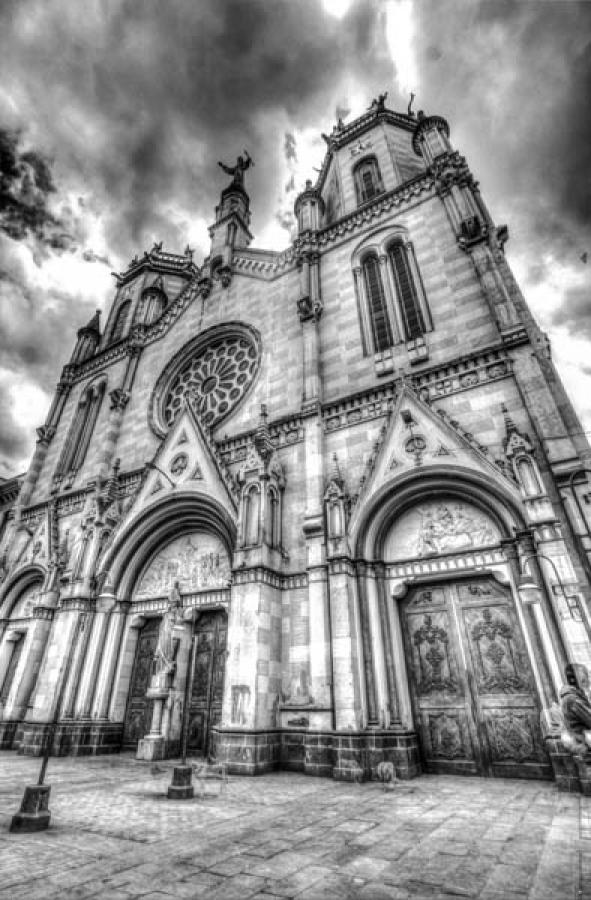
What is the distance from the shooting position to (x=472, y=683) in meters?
9.30

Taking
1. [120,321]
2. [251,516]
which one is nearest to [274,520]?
[251,516]

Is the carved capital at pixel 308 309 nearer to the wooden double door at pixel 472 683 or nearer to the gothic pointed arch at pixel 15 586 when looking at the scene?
the wooden double door at pixel 472 683

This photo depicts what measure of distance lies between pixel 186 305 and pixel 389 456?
14.2 meters

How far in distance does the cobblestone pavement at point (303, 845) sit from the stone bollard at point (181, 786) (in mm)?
218

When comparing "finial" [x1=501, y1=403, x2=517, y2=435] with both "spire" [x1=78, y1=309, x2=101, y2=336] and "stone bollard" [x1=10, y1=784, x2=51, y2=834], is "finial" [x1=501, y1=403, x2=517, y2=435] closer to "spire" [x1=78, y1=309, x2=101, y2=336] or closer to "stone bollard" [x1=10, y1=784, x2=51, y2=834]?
"stone bollard" [x1=10, y1=784, x2=51, y2=834]

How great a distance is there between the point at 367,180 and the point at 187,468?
1518 cm

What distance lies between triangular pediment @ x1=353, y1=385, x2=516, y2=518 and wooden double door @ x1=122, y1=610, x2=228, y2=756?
545 cm

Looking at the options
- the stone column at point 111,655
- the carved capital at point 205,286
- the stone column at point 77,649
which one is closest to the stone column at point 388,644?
the stone column at point 111,655

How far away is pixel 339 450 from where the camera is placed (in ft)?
41.3

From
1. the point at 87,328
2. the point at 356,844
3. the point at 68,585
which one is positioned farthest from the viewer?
the point at 87,328

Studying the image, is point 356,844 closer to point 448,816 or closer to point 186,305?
point 448,816

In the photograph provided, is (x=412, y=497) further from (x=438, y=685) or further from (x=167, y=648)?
(x=167, y=648)

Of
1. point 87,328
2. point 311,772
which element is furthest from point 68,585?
point 87,328

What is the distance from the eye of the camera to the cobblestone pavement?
130 inches
